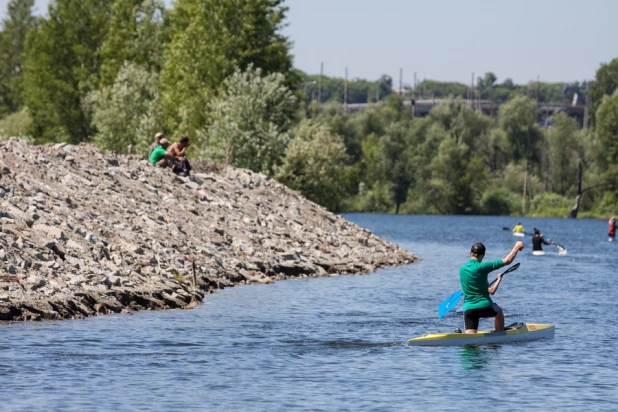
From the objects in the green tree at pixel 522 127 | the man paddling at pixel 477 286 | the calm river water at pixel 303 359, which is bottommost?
the calm river water at pixel 303 359

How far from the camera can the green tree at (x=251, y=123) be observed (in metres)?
69.9

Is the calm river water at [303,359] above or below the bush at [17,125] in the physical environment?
below

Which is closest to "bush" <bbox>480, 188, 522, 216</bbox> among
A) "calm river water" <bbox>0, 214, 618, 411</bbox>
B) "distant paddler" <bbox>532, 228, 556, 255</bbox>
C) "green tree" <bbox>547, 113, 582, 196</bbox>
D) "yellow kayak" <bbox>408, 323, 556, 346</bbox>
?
"green tree" <bbox>547, 113, 582, 196</bbox>

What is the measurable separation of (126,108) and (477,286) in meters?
63.9

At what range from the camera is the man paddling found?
74.7ft

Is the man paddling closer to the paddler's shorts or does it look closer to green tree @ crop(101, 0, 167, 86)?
the paddler's shorts

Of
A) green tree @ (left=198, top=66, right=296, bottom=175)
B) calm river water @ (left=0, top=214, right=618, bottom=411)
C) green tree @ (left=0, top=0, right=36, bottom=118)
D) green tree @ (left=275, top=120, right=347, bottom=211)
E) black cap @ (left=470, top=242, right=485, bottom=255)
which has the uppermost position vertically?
green tree @ (left=0, top=0, right=36, bottom=118)

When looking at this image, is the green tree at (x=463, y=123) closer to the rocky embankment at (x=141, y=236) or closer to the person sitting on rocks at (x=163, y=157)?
the rocky embankment at (x=141, y=236)

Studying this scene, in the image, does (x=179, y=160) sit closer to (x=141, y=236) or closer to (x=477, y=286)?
(x=141, y=236)

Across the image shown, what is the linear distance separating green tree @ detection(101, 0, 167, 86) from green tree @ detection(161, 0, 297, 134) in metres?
14.6

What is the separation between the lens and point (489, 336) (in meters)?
24.3

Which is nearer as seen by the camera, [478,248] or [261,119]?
[478,248]

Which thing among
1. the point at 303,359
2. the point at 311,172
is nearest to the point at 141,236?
the point at 303,359

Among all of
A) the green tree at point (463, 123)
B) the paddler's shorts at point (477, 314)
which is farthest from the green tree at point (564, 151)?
the paddler's shorts at point (477, 314)
